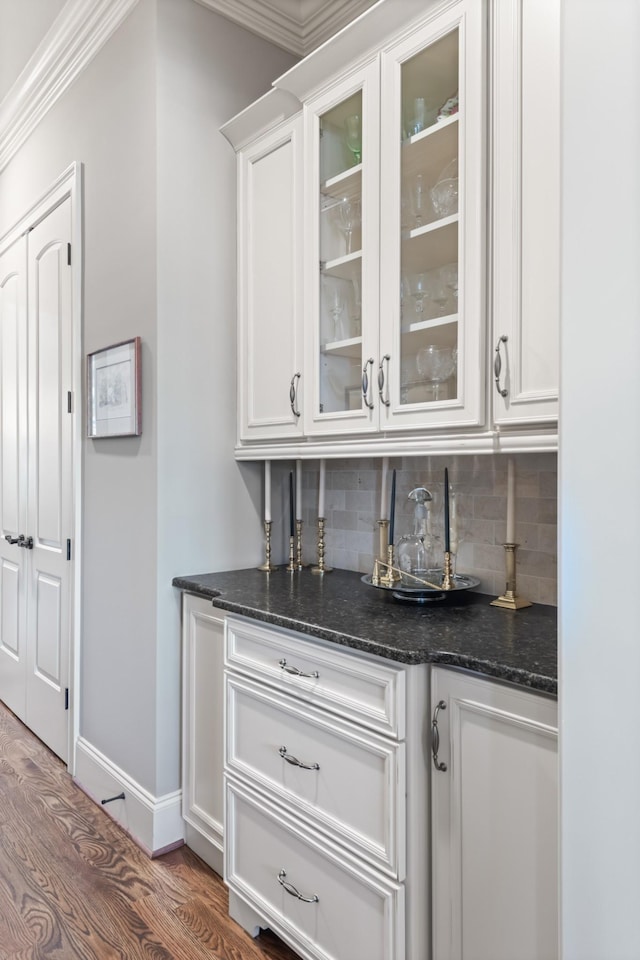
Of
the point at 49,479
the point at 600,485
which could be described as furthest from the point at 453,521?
the point at 49,479

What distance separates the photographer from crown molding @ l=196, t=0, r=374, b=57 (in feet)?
7.06

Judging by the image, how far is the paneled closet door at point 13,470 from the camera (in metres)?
3.09

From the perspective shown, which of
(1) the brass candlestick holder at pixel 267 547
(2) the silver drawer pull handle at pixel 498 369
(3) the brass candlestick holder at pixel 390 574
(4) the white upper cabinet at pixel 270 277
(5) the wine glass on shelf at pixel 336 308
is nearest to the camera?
(2) the silver drawer pull handle at pixel 498 369

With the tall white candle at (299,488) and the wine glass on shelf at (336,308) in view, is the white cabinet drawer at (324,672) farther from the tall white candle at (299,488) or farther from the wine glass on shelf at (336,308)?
the wine glass on shelf at (336,308)

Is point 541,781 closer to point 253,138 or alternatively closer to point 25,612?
point 253,138

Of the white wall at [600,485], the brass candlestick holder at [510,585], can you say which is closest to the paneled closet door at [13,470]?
the brass candlestick holder at [510,585]

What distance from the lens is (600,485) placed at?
2.21 feet

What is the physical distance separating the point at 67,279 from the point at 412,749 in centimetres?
227

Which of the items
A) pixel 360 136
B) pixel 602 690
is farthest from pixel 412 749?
pixel 360 136

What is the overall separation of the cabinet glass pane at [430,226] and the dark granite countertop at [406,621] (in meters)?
0.53

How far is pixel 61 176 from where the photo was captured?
2607 millimetres

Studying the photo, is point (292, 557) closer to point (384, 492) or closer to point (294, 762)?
point (384, 492)

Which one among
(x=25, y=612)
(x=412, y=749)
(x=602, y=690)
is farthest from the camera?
(x=25, y=612)

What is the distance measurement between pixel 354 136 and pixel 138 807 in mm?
2184
